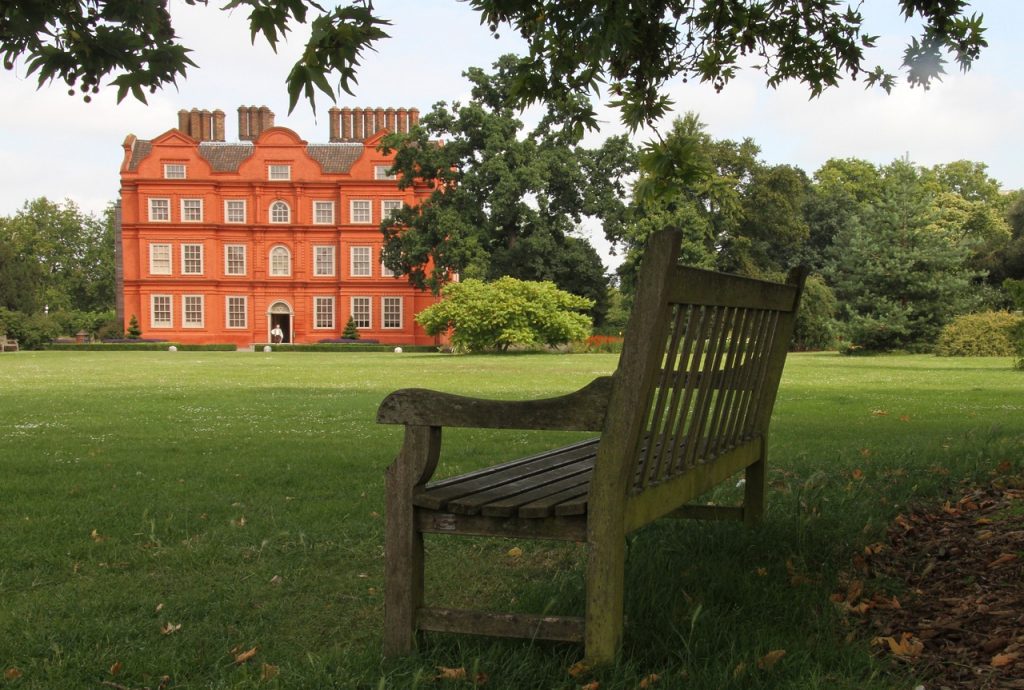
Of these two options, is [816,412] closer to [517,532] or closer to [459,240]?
[517,532]

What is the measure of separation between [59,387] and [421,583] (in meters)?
15.2

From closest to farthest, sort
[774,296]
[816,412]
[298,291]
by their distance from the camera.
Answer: [774,296]
[816,412]
[298,291]

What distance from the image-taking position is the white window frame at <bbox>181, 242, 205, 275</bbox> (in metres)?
55.0

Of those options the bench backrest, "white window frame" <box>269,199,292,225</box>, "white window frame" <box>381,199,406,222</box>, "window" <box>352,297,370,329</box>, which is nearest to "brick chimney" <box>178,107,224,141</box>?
"white window frame" <box>269,199,292,225</box>


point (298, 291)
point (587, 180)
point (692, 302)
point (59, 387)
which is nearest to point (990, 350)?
point (587, 180)

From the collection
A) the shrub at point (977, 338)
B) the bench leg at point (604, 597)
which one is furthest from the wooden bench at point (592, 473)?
the shrub at point (977, 338)

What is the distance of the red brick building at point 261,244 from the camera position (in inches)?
2149

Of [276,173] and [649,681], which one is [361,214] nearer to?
[276,173]

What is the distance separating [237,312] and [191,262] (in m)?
3.83

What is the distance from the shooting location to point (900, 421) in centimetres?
948

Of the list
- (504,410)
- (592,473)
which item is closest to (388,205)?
(592,473)

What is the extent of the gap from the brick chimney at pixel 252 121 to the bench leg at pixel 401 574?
199ft

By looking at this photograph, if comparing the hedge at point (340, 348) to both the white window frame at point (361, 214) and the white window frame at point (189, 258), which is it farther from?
the white window frame at point (361, 214)

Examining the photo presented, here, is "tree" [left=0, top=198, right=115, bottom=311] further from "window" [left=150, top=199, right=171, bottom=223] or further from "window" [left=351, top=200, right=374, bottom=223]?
"window" [left=351, top=200, right=374, bottom=223]
